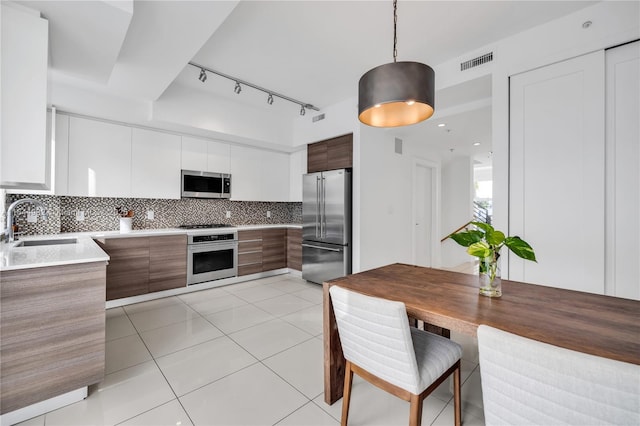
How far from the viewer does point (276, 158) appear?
5.20m

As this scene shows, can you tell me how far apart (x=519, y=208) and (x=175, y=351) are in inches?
135

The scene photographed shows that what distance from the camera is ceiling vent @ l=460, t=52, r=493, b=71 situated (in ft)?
9.12

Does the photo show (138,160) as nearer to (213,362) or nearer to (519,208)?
(213,362)

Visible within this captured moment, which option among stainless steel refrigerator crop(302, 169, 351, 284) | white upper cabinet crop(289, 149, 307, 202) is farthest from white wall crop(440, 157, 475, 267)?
white upper cabinet crop(289, 149, 307, 202)

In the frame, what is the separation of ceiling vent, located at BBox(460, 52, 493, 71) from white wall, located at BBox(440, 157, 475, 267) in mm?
3836

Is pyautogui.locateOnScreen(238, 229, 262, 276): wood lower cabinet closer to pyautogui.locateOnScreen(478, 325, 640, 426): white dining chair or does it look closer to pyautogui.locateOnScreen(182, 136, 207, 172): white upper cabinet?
pyautogui.locateOnScreen(182, 136, 207, 172): white upper cabinet

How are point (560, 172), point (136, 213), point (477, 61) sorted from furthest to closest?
point (136, 213) → point (477, 61) → point (560, 172)

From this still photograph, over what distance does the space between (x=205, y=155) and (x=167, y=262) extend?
1.70m

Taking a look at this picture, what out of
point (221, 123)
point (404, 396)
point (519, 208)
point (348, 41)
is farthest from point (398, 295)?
point (221, 123)

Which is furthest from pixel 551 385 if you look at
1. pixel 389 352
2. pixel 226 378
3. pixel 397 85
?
pixel 226 378

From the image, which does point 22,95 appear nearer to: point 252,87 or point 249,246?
point 252,87

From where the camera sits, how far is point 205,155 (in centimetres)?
431

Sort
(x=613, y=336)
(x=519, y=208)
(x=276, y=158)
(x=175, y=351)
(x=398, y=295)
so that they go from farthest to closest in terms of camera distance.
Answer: (x=276, y=158) < (x=519, y=208) < (x=175, y=351) < (x=398, y=295) < (x=613, y=336)

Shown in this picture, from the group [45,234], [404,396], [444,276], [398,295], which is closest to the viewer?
[404,396]
